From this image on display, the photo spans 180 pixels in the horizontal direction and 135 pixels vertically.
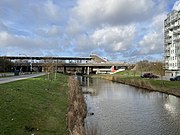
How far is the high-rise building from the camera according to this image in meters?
104

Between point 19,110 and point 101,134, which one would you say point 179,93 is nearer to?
point 101,134

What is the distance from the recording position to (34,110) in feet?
67.6

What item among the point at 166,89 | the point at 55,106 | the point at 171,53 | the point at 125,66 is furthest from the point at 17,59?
the point at 55,106

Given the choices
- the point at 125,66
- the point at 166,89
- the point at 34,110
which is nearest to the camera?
the point at 34,110

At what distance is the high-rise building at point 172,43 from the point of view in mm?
104062

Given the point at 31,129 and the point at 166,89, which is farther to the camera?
the point at 166,89

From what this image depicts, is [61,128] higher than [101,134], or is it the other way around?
[61,128]

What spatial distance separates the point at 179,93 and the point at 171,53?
66277 mm

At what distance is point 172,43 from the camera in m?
110

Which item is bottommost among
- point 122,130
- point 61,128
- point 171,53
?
point 122,130

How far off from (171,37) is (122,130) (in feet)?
316

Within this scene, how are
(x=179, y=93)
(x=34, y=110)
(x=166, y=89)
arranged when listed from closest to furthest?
(x=34, y=110) → (x=179, y=93) → (x=166, y=89)

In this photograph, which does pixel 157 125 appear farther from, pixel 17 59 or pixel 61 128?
pixel 17 59

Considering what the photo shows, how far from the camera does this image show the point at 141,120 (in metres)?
27.7
